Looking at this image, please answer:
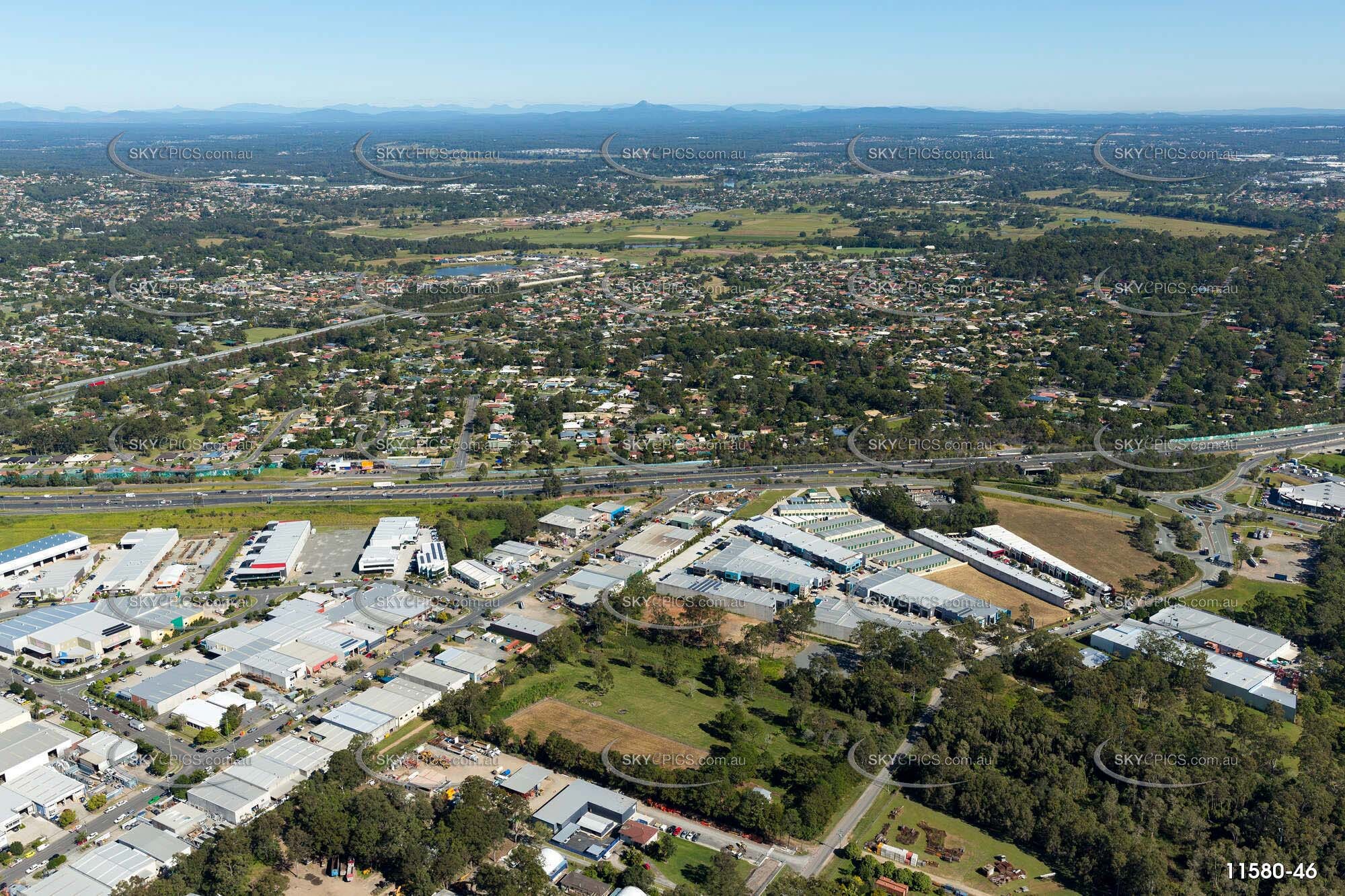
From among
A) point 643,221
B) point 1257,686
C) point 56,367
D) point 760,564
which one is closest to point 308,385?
point 56,367

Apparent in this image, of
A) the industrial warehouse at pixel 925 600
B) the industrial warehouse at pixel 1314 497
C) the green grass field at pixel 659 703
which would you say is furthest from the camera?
the industrial warehouse at pixel 1314 497

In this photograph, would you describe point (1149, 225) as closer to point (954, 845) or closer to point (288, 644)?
point (954, 845)

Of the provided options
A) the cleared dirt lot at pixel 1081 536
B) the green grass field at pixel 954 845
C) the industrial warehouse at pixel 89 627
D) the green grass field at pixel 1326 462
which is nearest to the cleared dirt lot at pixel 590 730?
the green grass field at pixel 954 845

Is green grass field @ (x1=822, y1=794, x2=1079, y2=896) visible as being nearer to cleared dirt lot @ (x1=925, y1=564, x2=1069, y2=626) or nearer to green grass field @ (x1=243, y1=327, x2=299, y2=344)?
cleared dirt lot @ (x1=925, y1=564, x2=1069, y2=626)

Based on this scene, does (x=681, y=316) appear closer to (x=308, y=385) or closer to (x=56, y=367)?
(x=308, y=385)

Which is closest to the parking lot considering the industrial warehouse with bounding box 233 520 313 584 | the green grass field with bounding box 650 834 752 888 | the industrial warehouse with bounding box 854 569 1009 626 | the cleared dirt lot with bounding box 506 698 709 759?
the industrial warehouse with bounding box 233 520 313 584

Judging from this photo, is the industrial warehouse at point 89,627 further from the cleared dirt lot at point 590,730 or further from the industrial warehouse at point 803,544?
the industrial warehouse at point 803,544
